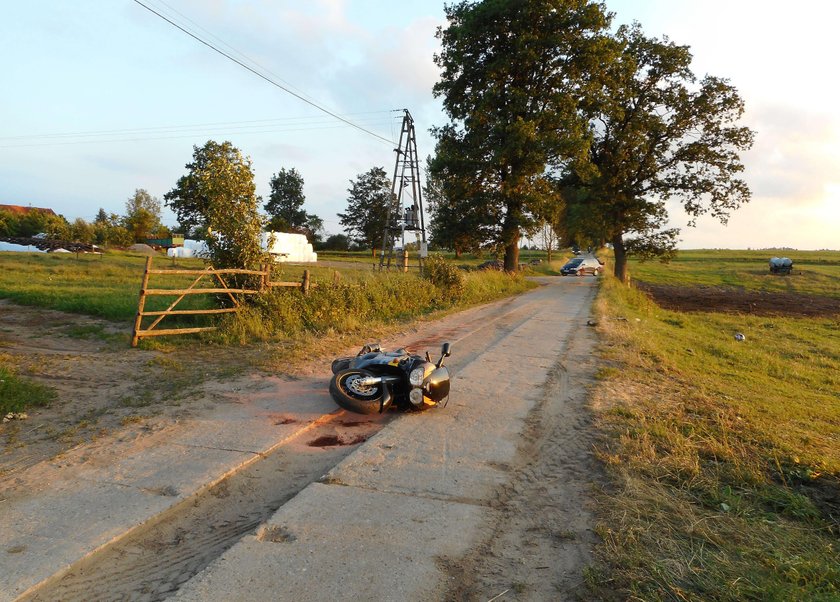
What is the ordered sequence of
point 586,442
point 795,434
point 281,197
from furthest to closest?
point 281,197, point 795,434, point 586,442

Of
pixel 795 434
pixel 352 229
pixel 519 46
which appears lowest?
pixel 795 434

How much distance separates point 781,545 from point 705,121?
33.6 metres

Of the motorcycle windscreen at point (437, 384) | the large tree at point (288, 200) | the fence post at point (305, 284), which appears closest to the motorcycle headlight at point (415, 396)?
the motorcycle windscreen at point (437, 384)

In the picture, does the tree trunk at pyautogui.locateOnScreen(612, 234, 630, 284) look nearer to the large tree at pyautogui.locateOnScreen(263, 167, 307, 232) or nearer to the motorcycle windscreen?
the motorcycle windscreen

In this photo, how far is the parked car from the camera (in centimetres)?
4722

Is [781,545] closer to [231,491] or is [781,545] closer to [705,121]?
[231,491]

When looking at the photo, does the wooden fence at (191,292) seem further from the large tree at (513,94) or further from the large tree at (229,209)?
the large tree at (513,94)

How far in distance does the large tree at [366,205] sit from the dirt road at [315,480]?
74549 millimetres

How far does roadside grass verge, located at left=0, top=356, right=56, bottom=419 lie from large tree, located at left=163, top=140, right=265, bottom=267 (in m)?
6.08

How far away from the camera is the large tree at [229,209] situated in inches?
503

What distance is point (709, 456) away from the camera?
547 cm

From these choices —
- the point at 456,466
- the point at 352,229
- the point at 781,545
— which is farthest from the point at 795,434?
the point at 352,229

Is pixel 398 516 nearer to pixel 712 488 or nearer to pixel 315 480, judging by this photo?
pixel 315 480

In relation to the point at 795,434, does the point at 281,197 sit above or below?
above
